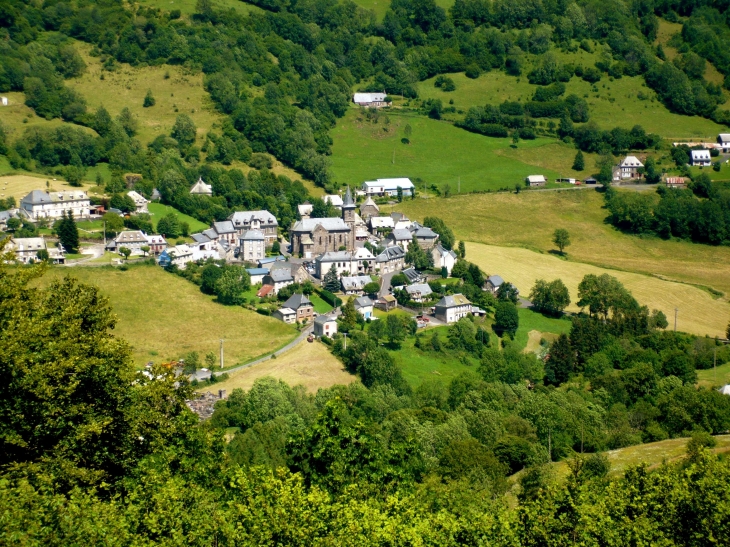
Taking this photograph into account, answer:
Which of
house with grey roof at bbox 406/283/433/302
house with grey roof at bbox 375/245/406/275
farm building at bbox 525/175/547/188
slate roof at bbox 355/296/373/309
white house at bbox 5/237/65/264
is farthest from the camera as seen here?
farm building at bbox 525/175/547/188

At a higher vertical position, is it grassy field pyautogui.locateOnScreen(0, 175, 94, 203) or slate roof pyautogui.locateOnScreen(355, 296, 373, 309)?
grassy field pyautogui.locateOnScreen(0, 175, 94, 203)

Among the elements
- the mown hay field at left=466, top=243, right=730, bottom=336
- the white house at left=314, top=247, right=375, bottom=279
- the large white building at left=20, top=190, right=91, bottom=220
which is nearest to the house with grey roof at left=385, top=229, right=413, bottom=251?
the white house at left=314, top=247, right=375, bottom=279

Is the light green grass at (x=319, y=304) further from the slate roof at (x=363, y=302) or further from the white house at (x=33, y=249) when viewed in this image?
the white house at (x=33, y=249)

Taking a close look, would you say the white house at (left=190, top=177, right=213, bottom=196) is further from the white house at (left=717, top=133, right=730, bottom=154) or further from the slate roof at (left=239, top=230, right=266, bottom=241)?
the white house at (left=717, top=133, right=730, bottom=154)

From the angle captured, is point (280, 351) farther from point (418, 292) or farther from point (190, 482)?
point (190, 482)

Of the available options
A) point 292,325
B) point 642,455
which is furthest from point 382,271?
point 642,455

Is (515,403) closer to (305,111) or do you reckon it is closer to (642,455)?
(642,455)
